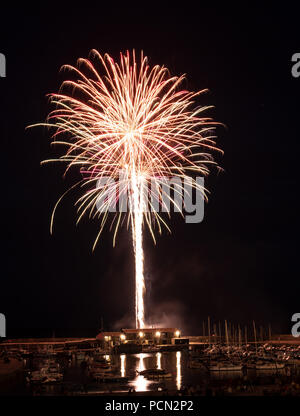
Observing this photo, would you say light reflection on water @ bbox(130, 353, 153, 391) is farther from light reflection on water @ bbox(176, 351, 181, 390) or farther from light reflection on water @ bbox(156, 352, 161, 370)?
light reflection on water @ bbox(176, 351, 181, 390)

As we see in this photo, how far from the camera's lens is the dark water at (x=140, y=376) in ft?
148

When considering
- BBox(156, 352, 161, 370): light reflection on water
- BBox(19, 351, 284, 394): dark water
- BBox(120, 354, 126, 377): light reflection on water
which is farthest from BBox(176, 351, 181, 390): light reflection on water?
BBox(120, 354, 126, 377): light reflection on water

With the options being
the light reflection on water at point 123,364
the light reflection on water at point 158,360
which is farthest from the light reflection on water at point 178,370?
the light reflection on water at point 123,364

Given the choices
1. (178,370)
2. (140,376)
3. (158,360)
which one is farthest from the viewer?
(158,360)

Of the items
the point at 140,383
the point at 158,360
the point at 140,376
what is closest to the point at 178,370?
the point at 140,376

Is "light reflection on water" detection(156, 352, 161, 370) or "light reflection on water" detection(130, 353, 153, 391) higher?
"light reflection on water" detection(156, 352, 161, 370)

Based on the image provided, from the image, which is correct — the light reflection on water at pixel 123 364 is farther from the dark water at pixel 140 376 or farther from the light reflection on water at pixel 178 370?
the light reflection on water at pixel 178 370

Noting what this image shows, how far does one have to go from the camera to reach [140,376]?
51.0 meters

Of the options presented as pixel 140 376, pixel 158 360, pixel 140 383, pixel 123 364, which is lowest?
pixel 140 383

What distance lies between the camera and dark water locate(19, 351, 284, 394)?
45.1 m

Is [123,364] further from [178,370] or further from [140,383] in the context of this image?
[140,383]
